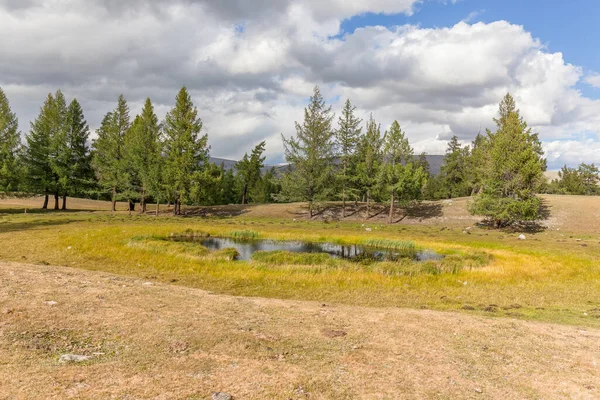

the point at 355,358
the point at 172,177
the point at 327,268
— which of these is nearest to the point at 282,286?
the point at 327,268

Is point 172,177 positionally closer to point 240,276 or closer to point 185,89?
point 185,89

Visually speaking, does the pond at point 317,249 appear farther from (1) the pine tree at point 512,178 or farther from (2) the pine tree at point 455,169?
(2) the pine tree at point 455,169

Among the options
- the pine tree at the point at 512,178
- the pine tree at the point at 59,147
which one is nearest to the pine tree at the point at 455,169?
the pine tree at the point at 512,178

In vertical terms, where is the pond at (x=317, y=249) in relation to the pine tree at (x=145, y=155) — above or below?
below

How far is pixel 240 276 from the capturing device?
19.4 meters

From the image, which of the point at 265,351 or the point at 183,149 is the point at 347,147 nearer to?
the point at 183,149

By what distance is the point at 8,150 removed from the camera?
5434 cm

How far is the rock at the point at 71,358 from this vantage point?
7.05m

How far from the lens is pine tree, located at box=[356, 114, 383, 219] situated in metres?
58.9

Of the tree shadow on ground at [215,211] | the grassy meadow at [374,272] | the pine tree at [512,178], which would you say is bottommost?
the grassy meadow at [374,272]

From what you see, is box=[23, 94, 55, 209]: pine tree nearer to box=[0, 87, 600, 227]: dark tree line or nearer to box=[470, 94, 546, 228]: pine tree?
box=[0, 87, 600, 227]: dark tree line

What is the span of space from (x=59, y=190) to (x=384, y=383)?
7212 cm

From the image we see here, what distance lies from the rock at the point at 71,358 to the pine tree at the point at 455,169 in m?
96.8

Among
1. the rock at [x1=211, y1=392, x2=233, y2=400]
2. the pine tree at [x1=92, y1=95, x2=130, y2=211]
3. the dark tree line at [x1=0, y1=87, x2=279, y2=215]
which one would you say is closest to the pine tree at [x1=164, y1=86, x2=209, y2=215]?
the dark tree line at [x1=0, y1=87, x2=279, y2=215]
